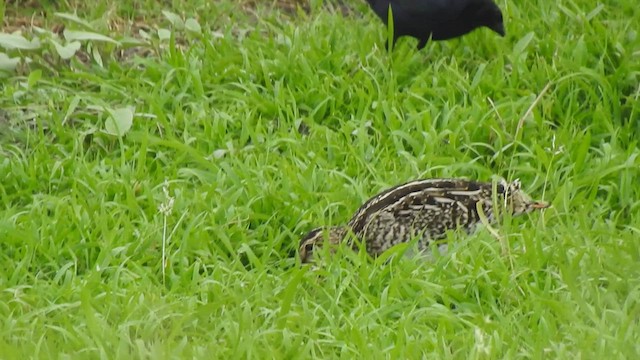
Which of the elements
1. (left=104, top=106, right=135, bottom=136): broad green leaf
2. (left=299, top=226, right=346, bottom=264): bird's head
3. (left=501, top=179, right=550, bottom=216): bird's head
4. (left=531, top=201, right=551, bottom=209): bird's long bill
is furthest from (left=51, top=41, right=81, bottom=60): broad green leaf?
(left=531, top=201, right=551, bottom=209): bird's long bill

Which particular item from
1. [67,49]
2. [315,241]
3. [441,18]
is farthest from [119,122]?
[441,18]

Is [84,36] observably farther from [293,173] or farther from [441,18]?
[441,18]

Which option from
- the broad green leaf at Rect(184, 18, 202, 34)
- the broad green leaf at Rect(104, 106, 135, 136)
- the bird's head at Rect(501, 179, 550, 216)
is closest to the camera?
the bird's head at Rect(501, 179, 550, 216)

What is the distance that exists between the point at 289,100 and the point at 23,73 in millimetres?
1512

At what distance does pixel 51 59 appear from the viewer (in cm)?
740

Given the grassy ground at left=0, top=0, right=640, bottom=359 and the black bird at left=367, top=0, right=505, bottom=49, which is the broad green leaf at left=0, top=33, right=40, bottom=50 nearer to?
the grassy ground at left=0, top=0, right=640, bottom=359

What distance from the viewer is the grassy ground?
494 cm

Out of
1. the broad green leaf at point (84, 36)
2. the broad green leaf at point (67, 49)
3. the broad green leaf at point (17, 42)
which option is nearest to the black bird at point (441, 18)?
the broad green leaf at point (84, 36)

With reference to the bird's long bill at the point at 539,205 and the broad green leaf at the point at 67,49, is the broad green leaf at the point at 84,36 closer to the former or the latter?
the broad green leaf at the point at 67,49

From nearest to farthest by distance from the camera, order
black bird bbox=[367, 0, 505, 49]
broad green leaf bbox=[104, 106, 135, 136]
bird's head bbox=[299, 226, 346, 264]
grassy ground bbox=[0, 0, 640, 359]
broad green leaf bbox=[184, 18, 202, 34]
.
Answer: grassy ground bbox=[0, 0, 640, 359], bird's head bbox=[299, 226, 346, 264], broad green leaf bbox=[104, 106, 135, 136], black bird bbox=[367, 0, 505, 49], broad green leaf bbox=[184, 18, 202, 34]

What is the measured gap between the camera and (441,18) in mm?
7270

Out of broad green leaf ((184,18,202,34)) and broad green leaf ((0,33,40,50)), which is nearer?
broad green leaf ((0,33,40,50))

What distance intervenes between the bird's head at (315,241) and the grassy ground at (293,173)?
120 mm

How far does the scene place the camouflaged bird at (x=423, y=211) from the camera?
5.70 m
